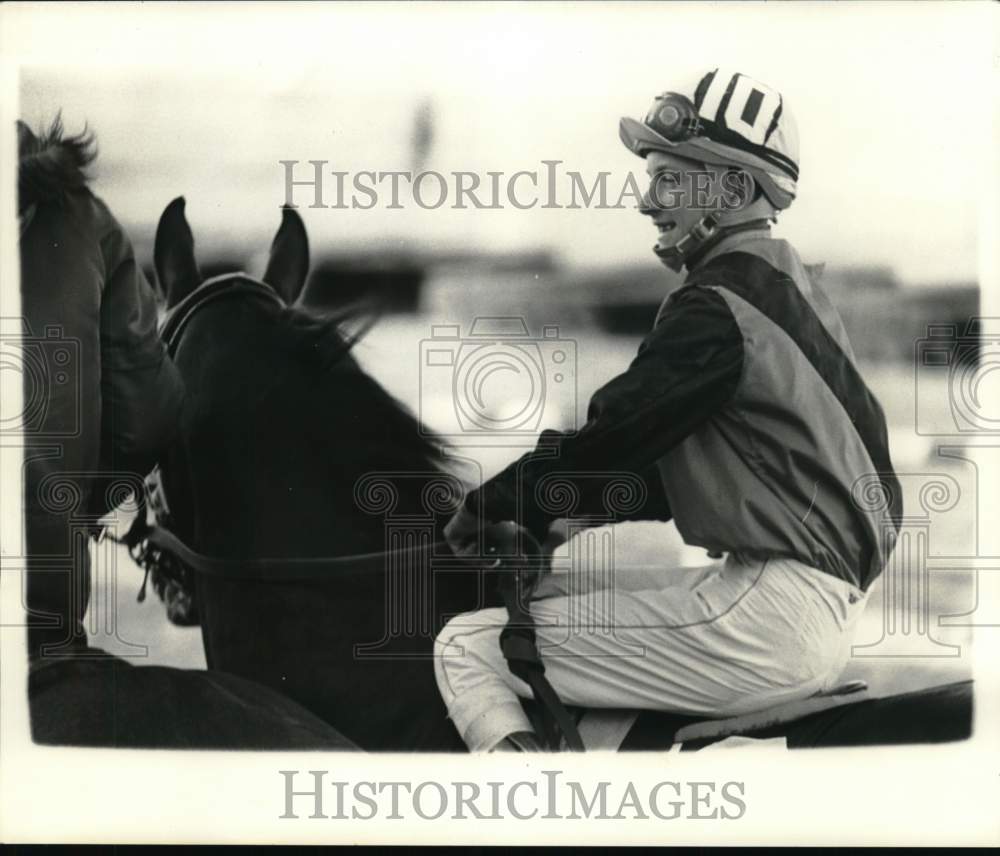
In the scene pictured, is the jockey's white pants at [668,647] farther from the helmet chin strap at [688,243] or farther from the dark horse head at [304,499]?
the helmet chin strap at [688,243]

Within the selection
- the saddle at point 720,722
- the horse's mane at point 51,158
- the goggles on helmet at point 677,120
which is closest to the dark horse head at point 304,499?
the horse's mane at point 51,158

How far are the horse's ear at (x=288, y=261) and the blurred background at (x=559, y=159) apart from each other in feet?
0.12

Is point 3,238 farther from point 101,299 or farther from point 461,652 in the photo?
point 461,652

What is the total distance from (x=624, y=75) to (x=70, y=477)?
6.40ft

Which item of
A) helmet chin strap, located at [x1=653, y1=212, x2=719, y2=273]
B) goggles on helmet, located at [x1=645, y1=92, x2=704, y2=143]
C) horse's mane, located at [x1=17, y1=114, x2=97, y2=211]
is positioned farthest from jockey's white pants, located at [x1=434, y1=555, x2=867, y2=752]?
horse's mane, located at [x1=17, y1=114, x2=97, y2=211]

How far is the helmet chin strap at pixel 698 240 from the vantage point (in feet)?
15.5

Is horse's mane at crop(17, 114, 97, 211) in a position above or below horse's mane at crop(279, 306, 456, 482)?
above

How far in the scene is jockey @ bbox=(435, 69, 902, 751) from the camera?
15.4 ft

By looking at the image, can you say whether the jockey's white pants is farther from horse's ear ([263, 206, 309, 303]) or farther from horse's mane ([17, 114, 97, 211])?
horse's mane ([17, 114, 97, 211])

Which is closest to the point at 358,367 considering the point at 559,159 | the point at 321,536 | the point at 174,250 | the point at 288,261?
the point at 288,261

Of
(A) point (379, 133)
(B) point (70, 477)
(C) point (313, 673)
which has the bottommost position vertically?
(C) point (313, 673)

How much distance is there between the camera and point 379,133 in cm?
478

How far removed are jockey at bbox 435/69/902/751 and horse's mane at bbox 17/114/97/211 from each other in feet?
4.81

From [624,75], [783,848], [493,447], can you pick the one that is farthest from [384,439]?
[783,848]
